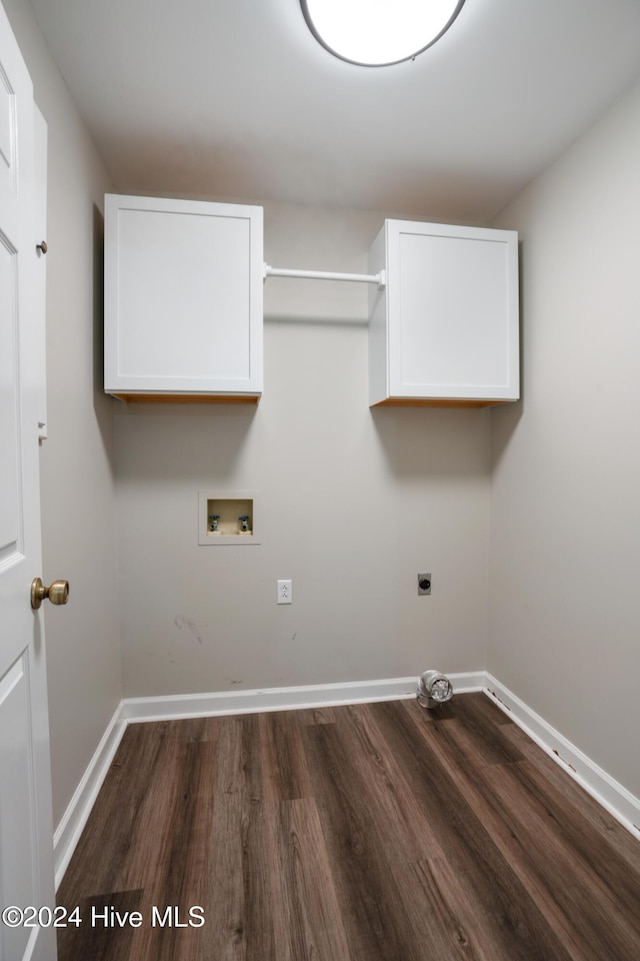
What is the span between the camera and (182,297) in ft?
5.67

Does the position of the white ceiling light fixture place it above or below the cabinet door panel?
above

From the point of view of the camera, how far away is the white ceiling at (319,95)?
1246mm

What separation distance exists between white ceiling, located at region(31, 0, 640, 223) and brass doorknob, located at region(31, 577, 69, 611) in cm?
151

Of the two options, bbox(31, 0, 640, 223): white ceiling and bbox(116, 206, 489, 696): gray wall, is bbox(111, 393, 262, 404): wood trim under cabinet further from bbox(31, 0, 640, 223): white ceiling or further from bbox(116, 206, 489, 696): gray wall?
bbox(31, 0, 640, 223): white ceiling

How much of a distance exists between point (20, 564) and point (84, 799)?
1.12 m

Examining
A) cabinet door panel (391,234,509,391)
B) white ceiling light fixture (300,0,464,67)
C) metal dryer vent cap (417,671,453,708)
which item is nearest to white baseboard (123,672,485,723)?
metal dryer vent cap (417,671,453,708)

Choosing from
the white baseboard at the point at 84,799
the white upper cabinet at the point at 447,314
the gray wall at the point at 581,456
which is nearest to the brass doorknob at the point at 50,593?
the white baseboard at the point at 84,799

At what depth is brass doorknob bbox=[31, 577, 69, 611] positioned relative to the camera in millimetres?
935

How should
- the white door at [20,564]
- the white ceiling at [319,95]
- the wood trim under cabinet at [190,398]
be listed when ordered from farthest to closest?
Answer: the wood trim under cabinet at [190,398], the white ceiling at [319,95], the white door at [20,564]

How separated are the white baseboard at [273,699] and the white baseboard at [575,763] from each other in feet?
0.88

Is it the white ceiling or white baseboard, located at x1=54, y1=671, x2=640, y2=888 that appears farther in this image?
white baseboard, located at x1=54, y1=671, x2=640, y2=888

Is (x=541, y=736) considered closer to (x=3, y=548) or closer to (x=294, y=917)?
(x=294, y=917)

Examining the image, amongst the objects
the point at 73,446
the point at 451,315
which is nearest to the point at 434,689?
the point at 451,315

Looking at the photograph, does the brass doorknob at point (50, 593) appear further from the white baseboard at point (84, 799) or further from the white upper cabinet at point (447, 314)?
the white upper cabinet at point (447, 314)
